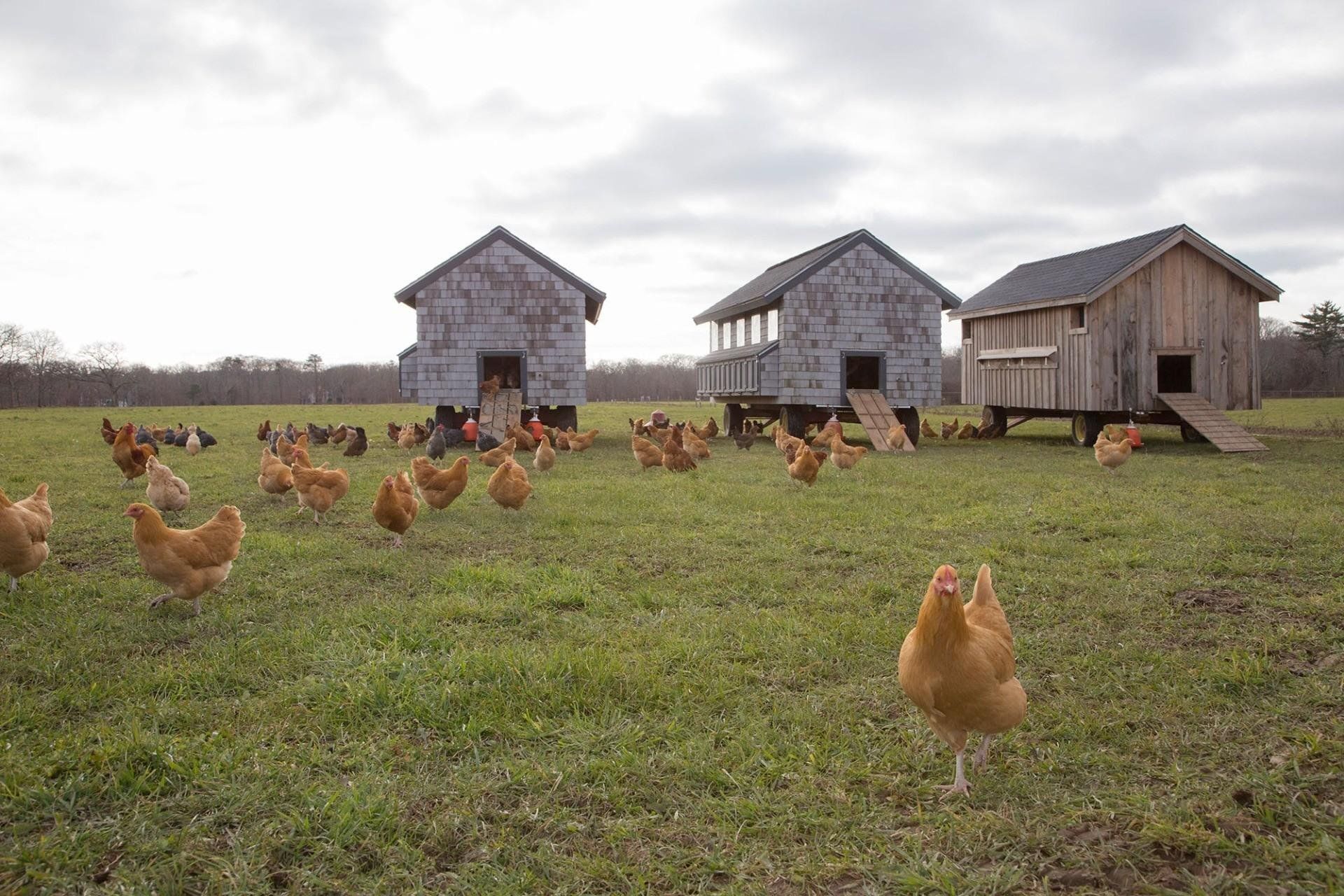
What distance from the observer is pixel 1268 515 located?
29.0 feet

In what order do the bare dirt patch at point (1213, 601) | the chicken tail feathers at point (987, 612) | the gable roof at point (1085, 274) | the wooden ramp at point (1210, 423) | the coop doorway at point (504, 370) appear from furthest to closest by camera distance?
the coop doorway at point (504, 370)
the gable roof at point (1085, 274)
the wooden ramp at point (1210, 423)
the bare dirt patch at point (1213, 601)
the chicken tail feathers at point (987, 612)

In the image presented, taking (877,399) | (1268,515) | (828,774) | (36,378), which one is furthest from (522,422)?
(36,378)

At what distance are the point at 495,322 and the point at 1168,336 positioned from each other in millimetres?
16394

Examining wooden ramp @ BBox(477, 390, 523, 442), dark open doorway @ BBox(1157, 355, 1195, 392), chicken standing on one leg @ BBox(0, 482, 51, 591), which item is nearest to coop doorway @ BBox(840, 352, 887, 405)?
dark open doorway @ BBox(1157, 355, 1195, 392)

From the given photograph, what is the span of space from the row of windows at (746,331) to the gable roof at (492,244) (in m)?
4.65

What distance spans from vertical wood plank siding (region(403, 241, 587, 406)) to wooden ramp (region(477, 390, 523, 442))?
0.35 m

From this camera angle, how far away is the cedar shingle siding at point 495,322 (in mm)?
20047

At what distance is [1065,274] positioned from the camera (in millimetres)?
21219

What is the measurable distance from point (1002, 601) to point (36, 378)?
73.4 meters

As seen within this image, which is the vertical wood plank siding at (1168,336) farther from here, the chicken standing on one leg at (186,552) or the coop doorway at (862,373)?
the chicken standing on one leg at (186,552)

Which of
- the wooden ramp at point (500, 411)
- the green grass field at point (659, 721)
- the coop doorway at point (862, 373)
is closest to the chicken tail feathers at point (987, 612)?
the green grass field at point (659, 721)

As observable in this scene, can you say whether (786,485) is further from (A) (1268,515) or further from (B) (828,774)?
(B) (828,774)

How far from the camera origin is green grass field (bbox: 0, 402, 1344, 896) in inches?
111

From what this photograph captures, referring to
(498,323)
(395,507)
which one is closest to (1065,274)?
(498,323)
